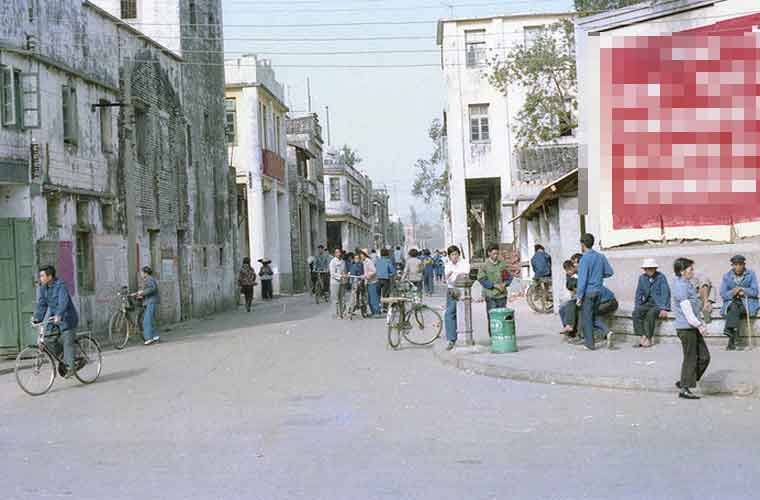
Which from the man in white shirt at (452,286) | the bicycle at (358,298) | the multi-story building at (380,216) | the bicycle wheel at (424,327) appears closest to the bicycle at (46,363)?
the man in white shirt at (452,286)

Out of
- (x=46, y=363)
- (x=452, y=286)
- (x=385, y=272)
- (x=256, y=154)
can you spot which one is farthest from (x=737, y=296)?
(x=256, y=154)

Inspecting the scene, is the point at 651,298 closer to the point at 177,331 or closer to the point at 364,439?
the point at 364,439

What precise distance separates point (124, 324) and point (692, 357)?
549 inches

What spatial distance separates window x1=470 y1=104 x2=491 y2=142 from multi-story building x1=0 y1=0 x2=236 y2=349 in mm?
13642

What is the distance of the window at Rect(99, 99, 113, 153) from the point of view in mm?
24812

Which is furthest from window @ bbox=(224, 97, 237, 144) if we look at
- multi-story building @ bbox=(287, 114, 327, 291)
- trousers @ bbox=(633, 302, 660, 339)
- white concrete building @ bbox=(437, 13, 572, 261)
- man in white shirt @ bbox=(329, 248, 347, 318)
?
trousers @ bbox=(633, 302, 660, 339)

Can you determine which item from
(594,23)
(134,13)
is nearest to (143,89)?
(134,13)

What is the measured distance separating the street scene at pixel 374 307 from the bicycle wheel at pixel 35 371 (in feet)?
0.13

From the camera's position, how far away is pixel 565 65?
117 ft

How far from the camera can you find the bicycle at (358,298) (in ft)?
87.2

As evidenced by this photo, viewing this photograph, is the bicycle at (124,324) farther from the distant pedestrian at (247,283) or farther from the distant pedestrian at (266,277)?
the distant pedestrian at (266,277)

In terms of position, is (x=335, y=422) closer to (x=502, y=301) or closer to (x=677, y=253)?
(x=502, y=301)

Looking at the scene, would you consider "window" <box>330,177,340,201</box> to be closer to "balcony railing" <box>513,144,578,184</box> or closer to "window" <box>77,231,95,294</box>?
"balcony railing" <box>513,144,578,184</box>

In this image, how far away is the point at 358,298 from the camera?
89.0ft
